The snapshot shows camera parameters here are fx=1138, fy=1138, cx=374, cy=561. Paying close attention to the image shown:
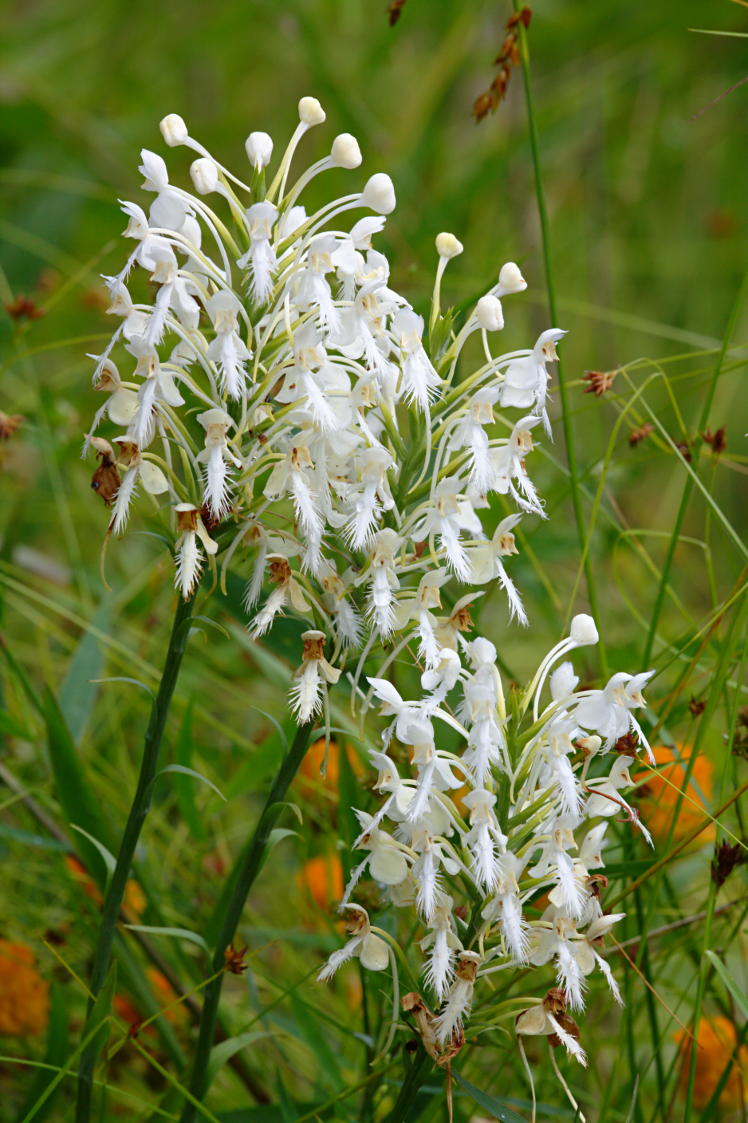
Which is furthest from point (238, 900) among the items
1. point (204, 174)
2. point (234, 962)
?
point (204, 174)

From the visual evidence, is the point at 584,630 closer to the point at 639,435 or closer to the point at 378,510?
the point at 378,510

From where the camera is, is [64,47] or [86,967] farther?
[64,47]

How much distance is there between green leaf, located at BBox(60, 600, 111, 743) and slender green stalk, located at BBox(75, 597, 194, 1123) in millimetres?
284

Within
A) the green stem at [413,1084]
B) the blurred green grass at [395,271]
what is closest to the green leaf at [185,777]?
the blurred green grass at [395,271]

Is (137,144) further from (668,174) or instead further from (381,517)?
(381,517)

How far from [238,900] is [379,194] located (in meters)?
0.40

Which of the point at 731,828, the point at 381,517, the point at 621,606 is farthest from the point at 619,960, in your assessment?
the point at 621,606

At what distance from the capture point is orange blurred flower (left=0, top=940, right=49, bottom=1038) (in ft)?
3.04

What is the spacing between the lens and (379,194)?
0.61m

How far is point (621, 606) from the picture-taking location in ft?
5.30

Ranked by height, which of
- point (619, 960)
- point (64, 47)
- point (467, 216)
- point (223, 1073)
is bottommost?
point (223, 1073)

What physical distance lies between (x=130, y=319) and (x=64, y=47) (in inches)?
73.6

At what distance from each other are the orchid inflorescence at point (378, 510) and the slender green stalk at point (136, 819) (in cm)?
4

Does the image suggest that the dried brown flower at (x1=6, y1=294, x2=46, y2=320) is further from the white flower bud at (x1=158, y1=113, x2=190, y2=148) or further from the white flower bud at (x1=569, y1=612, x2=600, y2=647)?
the white flower bud at (x1=569, y1=612, x2=600, y2=647)
